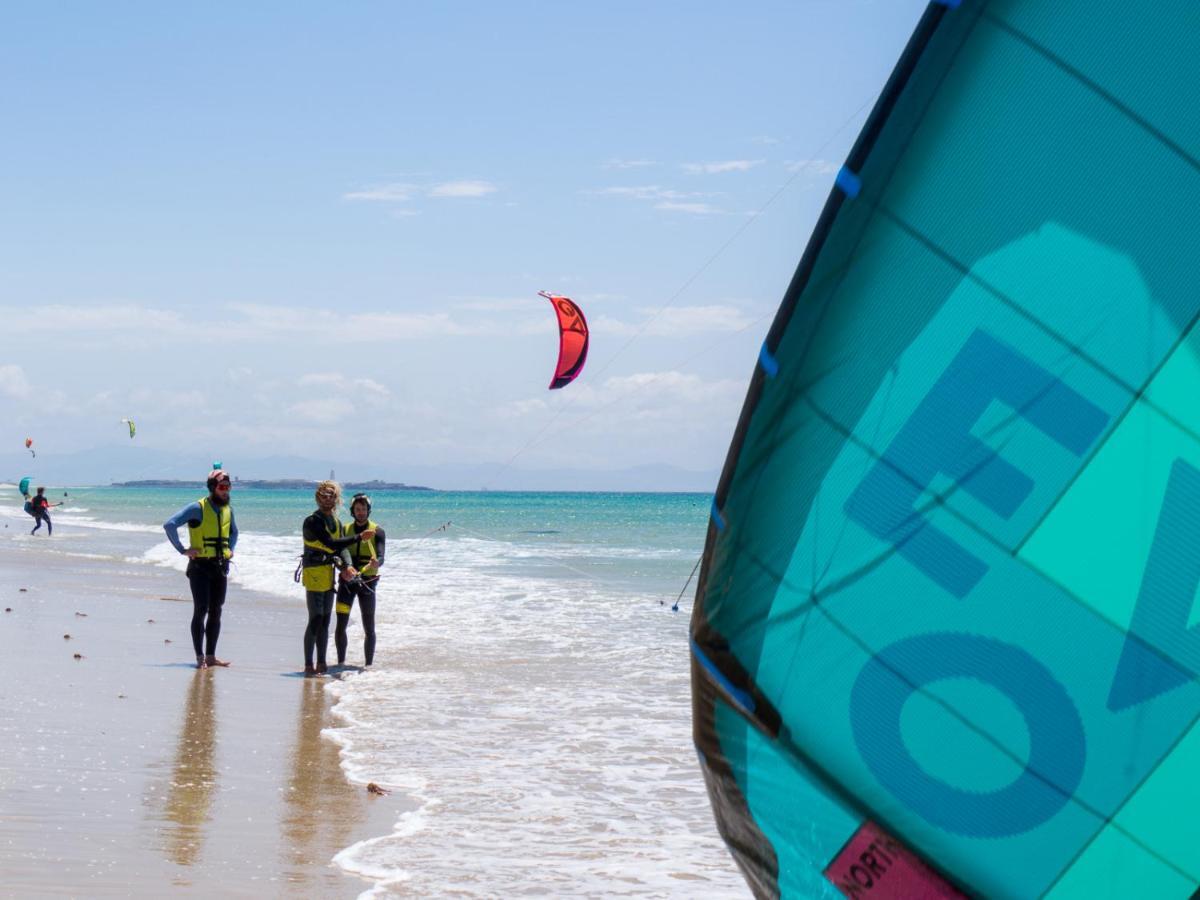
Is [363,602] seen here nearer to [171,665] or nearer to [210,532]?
[210,532]

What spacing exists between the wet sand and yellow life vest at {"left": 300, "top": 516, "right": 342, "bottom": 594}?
671 mm

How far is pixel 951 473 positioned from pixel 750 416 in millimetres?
481

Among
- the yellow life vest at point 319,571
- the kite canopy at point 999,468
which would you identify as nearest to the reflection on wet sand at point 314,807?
the yellow life vest at point 319,571

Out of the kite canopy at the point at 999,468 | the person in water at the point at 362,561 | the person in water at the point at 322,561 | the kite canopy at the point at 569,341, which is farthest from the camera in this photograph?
the kite canopy at the point at 569,341

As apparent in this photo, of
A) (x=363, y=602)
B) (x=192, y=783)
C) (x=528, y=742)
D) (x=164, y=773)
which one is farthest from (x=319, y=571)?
(x=192, y=783)

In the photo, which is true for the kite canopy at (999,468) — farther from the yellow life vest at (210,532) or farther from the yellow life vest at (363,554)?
the yellow life vest at (363,554)

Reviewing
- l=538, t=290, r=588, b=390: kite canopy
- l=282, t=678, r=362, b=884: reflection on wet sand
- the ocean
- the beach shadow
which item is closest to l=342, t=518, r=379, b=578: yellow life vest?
the ocean

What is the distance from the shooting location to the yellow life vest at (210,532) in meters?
9.37

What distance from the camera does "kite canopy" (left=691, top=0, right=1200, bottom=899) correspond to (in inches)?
116

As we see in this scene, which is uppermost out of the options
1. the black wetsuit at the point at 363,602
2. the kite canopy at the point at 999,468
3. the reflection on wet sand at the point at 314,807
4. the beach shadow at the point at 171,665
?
the kite canopy at the point at 999,468

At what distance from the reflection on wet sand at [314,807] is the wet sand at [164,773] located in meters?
0.01

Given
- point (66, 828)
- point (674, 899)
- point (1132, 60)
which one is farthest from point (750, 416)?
point (66, 828)

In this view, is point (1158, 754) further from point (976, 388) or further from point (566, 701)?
point (566, 701)

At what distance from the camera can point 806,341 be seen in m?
3.14
